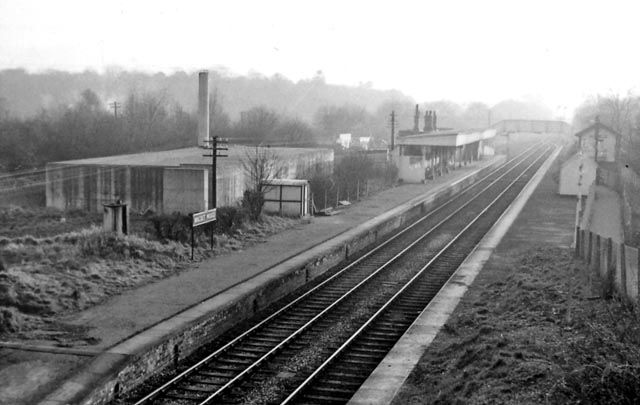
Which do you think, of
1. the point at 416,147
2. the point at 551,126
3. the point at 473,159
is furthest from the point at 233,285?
the point at 551,126

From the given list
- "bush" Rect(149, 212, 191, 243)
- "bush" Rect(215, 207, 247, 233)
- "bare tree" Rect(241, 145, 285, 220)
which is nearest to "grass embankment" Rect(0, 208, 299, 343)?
"bush" Rect(215, 207, 247, 233)

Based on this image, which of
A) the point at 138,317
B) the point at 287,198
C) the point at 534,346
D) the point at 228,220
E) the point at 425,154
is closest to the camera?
the point at 534,346

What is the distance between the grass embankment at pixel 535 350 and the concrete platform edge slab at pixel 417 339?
0.63 feet

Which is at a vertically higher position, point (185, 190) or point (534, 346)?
point (185, 190)

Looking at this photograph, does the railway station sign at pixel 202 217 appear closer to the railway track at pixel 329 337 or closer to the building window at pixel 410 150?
the railway track at pixel 329 337

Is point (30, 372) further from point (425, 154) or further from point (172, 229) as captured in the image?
point (425, 154)

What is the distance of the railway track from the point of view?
10898 mm

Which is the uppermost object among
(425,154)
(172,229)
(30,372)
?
(425,154)

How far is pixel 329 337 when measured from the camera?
547 inches

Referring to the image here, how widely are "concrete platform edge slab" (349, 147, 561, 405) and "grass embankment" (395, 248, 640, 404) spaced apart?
0.63 ft

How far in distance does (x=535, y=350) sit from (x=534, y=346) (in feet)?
0.61

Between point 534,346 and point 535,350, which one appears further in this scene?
point 534,346

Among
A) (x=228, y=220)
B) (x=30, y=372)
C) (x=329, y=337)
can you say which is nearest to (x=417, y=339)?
(x=329, y=337)

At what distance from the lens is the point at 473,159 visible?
7238 cm
